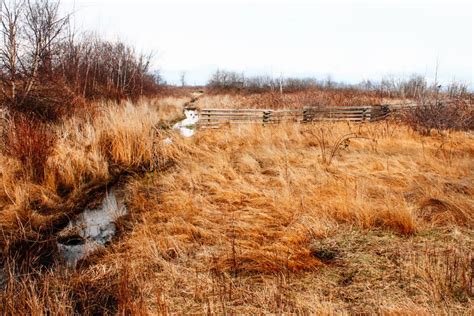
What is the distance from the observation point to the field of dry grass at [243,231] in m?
2.48

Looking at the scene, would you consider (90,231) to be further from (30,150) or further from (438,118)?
(438,118)

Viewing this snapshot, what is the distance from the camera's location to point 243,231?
151 inches

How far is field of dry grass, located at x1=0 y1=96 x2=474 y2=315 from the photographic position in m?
2.48

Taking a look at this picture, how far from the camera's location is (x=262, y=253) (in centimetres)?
316

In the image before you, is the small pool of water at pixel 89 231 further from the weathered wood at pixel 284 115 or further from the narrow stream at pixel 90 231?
the weathered wood at pixel 284 115

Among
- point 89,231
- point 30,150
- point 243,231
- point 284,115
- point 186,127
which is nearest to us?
point 243,231

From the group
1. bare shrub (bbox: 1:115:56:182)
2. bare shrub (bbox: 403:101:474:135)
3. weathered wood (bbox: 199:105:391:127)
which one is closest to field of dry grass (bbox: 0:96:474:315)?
bare shrub (bbox: 1:115:56:182)

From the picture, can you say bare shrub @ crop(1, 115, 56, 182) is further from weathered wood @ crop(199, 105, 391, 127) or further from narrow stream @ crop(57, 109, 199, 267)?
weathered wood @ crop(199, 105, 391, 127)

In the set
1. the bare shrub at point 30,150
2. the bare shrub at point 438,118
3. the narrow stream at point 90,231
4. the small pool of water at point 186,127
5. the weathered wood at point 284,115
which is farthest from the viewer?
the weathered wood at point 284,115

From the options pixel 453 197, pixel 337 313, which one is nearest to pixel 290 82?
pixel 453 197

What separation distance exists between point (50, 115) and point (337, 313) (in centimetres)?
774

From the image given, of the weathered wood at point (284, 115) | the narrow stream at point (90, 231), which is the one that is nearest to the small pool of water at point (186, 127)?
the weathered wood at point (284, 115)

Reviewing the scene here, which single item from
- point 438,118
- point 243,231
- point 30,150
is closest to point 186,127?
point 438,118

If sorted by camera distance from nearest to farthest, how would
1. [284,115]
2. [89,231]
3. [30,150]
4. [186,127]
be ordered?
[89,231] < [30,150] < [284,115] < [186,127]
